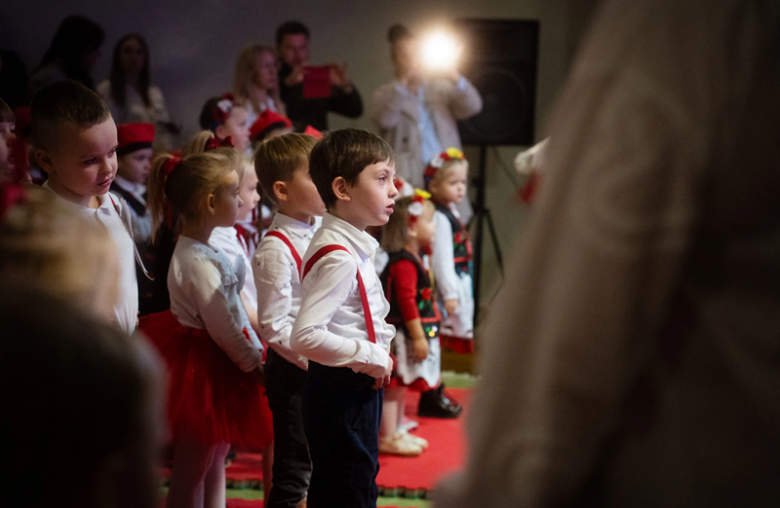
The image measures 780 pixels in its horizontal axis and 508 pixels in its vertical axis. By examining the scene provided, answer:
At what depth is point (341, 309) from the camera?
1.62m

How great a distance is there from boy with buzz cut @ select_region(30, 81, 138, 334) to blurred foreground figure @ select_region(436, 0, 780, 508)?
121cm

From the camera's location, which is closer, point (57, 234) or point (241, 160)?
point (57, 234)

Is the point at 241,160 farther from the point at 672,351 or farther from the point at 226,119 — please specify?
the point at 672,351

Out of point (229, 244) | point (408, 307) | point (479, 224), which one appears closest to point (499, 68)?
point (479, 224)

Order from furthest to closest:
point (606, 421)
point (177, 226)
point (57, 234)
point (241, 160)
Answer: point (241, 160) → point (177, 226) → point (57, 234) → point (606, 421)

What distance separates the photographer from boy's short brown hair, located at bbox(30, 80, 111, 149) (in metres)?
1.55

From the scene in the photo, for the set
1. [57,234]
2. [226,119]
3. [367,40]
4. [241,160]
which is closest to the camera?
[57,234]

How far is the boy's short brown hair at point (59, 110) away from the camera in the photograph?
155 cm

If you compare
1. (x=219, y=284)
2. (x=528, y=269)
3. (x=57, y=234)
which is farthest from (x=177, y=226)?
(x=528, y=269)

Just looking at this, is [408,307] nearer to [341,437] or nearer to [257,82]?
[341,437]

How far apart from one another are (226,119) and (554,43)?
3.44 metres

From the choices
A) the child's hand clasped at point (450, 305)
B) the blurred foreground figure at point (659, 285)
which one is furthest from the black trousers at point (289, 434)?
the child's hand clasped at point (450, 305)

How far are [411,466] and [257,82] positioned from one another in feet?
8.29

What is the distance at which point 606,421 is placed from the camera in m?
0.55
